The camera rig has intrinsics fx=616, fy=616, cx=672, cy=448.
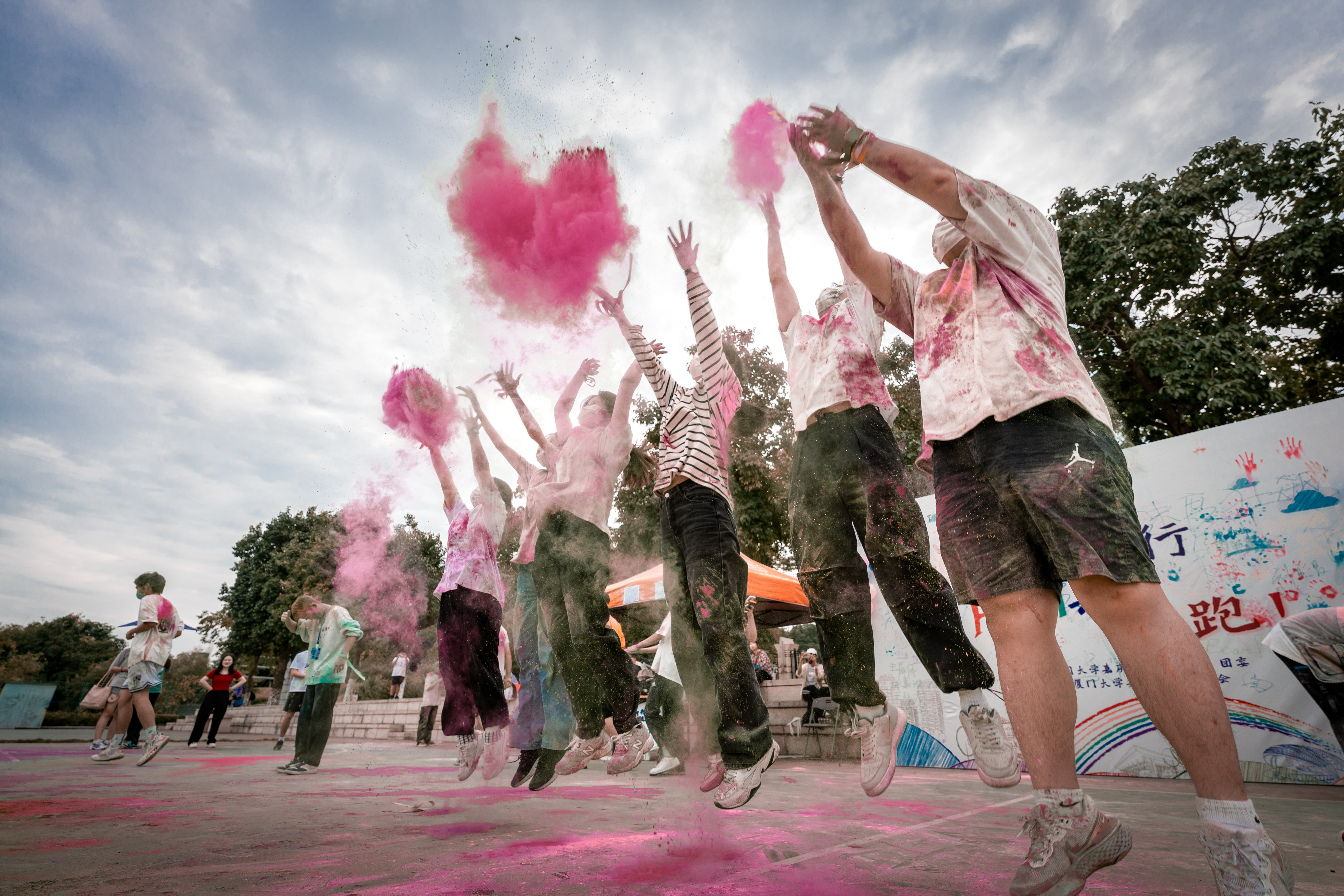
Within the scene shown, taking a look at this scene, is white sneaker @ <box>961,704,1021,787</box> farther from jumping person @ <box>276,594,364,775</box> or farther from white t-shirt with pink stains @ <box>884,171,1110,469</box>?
jumping person @ <box>276,594,364,775</box>

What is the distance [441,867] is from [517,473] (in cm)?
284

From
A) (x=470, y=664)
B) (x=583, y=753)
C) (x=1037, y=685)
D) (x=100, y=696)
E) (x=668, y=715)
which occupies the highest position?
(x=470, y=664)

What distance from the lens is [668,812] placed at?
315 cm

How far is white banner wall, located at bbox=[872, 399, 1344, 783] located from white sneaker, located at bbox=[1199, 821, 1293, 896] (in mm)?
3675

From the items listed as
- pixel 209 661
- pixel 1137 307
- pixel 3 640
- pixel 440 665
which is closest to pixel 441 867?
pixel 440 665

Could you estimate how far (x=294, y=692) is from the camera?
9102 millimetres

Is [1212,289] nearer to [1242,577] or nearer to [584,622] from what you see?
[1242,577]

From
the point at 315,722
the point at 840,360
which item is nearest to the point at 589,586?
the point at 840,360

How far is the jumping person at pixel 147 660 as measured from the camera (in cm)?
661

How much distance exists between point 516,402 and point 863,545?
2879 mm

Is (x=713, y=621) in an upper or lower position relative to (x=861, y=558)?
lower

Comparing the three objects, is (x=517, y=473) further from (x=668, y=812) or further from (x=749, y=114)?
(x=749, y=114)

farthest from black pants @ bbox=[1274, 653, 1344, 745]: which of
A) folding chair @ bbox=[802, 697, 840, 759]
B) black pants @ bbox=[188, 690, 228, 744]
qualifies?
black pants @ bbox=[188, 690, 228, 744]

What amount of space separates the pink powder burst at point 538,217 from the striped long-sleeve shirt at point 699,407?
530 millimetres
